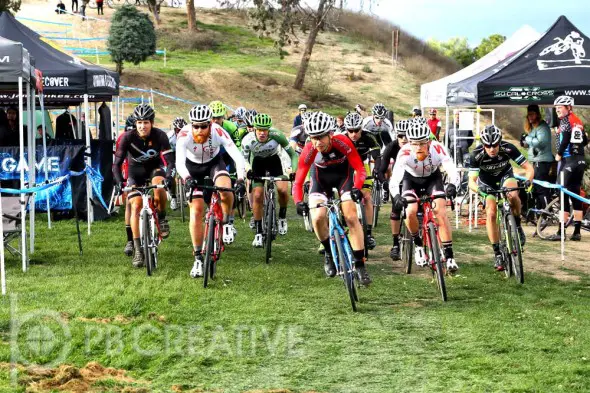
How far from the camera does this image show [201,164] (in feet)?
40.8

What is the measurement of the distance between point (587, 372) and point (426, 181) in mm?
4689

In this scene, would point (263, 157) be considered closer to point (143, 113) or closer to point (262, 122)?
point (262, 122)

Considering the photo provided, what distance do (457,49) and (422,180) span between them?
89.0 meters

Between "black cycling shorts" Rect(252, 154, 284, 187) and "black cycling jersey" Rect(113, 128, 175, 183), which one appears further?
"black cycling shorts" Rect(252, 154, 284, 187)

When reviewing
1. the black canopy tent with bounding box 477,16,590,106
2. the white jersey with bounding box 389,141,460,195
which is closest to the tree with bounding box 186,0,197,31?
the black canopy tent with bounding box 477,16,590,106

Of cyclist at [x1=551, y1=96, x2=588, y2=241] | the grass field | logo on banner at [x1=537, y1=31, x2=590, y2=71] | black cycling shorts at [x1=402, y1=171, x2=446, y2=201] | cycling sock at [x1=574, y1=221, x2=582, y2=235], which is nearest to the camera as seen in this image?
the grass field

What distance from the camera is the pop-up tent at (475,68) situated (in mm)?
22812

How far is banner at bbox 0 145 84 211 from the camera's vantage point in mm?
17884

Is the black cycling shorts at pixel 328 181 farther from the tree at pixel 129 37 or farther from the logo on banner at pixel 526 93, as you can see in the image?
the tree at pixel 129 37

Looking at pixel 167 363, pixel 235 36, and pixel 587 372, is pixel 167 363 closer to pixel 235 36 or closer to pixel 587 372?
pixel 587 372

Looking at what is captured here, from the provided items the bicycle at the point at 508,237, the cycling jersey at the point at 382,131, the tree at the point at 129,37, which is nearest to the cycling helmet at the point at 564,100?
the cycling jersey at the point at 382,131

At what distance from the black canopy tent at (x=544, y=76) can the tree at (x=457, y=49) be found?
228 feet

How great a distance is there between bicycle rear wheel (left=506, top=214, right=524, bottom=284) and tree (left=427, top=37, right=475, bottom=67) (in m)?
76.7

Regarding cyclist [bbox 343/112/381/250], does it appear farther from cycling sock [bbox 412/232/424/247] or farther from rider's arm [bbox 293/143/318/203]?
rider's arm [bbox 293/143/318/203]
